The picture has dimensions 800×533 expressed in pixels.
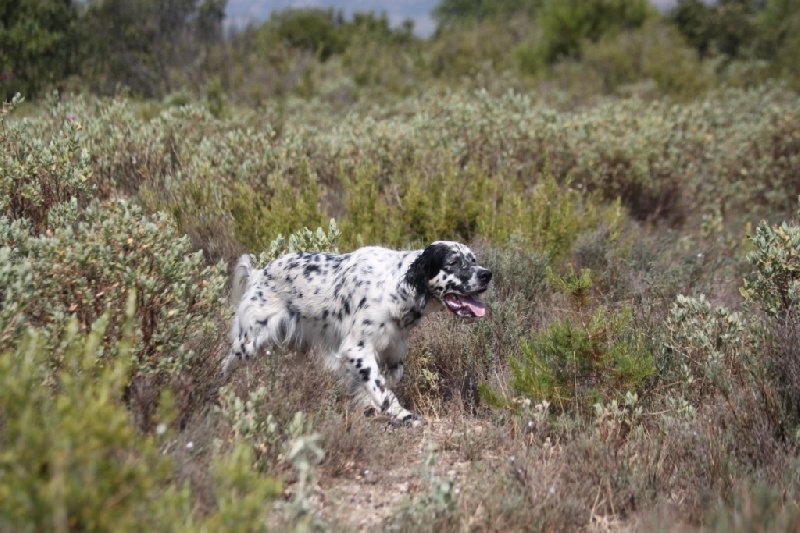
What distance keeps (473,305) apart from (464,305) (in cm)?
5

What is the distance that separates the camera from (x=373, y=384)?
4.47 meters

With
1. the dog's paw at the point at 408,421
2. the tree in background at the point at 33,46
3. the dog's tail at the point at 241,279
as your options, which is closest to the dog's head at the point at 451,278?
the dog's paw at the point at 408,421

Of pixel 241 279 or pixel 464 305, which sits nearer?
pixel 464 305

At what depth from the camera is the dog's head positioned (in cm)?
435

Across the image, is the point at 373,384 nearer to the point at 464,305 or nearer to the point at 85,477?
the point at 464,305

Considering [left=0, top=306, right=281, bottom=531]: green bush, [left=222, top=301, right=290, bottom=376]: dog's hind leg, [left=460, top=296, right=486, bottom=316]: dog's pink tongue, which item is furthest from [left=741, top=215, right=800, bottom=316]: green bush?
[left=0, top=306, right=281, bottom=531]: green bush

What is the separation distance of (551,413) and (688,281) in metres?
2.55

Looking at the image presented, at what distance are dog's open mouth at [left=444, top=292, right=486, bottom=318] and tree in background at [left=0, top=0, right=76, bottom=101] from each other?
10.1 metres

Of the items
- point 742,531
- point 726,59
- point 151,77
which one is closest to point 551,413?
point 742,531

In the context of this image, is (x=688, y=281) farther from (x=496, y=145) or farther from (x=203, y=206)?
(x=203, y=206)

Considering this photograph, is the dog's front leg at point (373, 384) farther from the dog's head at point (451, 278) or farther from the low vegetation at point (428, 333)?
the dog's head at point (451, 278)

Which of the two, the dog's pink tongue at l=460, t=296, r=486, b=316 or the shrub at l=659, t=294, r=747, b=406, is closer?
the shrub at l=659, t=294, r=747, b=406

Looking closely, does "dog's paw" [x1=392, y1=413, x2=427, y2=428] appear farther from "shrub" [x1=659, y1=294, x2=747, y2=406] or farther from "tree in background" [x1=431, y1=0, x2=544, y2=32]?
"tree in background" [x1=431, y1=0, x2=544, y2=32]

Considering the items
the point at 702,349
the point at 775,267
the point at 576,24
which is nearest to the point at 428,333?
the point at 702,349
